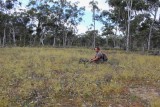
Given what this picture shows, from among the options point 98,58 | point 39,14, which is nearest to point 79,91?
point 98,58

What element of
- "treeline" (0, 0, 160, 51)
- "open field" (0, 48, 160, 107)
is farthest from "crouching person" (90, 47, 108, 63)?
"treeline" (0, 0, 160, 51)

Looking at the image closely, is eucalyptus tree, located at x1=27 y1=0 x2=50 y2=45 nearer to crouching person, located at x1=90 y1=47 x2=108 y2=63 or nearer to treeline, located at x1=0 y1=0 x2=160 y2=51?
treeline, located at x1=0 y1=0 x2=160 y2=51

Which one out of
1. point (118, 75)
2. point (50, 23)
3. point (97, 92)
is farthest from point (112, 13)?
point (97, 92)

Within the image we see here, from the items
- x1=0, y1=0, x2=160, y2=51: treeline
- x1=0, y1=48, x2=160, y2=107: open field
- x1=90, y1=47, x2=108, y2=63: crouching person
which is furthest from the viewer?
x1=0, y1=0, x2=160, y2=51: treeline

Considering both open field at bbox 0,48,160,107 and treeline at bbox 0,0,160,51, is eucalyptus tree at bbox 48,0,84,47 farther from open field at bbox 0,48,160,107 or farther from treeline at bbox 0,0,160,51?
open field at bbox 0,48,160,107

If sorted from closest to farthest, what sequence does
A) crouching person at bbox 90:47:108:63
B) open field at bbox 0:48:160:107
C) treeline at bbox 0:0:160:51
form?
open field at bbox 0:48:160:107, crouching person at bbox 90:47:108:63, treeline at bbox 0:0:160:51

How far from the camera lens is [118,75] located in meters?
13.2

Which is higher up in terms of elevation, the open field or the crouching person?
the crouching person

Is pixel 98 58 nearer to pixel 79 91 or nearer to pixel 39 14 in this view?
pixel 79 91

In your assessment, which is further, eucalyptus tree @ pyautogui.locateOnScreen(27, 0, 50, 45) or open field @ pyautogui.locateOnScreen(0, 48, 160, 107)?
eucalyptus tree @ pyautogui.locateOnScreen(27, 0, 50, 45)

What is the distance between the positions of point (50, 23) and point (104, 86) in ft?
189

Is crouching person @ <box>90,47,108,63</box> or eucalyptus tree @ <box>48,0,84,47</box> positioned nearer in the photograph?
crouching person @ <box>90,47,108,63</box>

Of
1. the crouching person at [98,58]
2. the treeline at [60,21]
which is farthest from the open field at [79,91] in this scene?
the treeline at [60,21]

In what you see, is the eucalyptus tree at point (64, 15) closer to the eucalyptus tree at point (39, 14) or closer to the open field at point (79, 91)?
the eucalyptus tree at point (39, 14)
